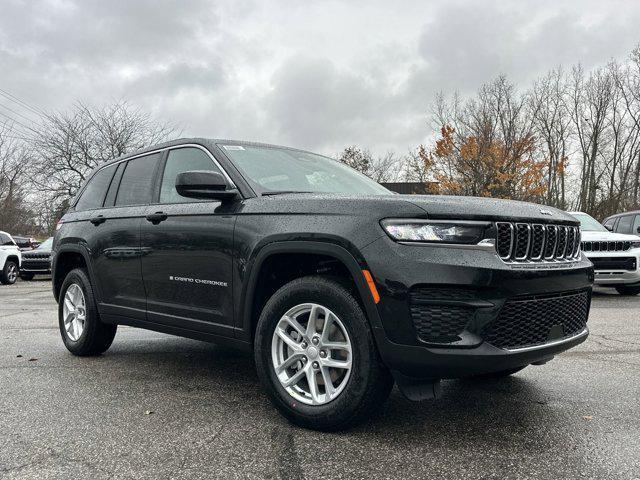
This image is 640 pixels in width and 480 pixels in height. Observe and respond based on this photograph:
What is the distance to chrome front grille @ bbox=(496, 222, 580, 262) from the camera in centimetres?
283

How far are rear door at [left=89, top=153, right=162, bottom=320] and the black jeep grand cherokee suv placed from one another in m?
0.10

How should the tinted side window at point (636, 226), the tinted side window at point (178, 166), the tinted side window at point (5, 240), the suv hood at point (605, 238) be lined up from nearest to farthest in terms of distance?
the tinted side window at point (178, 166) → the suv hood at point (605, 238) → the tinted side window at point (636, 226) → the tinted side window at point (5, 240)

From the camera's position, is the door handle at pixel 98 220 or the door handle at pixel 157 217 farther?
the door handle at pixel 98 220

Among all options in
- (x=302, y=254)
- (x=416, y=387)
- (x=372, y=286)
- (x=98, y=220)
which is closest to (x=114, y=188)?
(x=98, y=220)

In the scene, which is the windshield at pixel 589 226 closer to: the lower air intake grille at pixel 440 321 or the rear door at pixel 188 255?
the rear door at pixel 188 255

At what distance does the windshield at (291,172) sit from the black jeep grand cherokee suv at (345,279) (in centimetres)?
2

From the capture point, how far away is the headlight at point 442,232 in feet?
8.98

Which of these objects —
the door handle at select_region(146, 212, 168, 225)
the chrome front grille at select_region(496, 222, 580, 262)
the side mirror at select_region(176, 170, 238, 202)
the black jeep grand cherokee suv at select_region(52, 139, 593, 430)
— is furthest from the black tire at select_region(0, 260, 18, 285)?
the chrome front grille at select_region(496, 222, 580, 262)

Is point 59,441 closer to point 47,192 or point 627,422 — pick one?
point 627,422

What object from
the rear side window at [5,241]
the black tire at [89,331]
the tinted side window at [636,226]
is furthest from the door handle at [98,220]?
the rear side window at [5,241]

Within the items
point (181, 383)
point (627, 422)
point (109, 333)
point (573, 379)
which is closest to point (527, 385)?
point (573, 379)

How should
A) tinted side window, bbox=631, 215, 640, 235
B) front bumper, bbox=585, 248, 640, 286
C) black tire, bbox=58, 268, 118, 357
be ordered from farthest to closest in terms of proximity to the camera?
tinted side window, bbox=631, 215, 640, 235 → front bumper, bbox=585, 248, 640, 286 → black tire, bbox=58, 268, 118, 357

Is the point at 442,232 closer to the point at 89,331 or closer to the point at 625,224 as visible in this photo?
the point at 89,331

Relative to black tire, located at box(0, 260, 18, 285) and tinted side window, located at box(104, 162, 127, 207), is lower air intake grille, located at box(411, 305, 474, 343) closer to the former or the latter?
tinted side window, located at box(104, 162, 127, 207)
